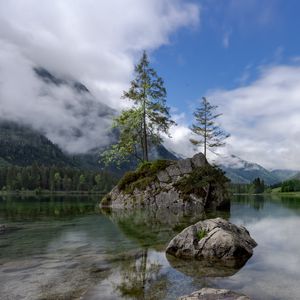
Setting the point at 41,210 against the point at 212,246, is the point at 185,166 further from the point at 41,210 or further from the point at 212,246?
the point at 212,246

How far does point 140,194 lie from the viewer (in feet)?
177

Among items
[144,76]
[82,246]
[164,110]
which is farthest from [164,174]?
[82,246]

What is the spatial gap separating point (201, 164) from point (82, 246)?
3727cm

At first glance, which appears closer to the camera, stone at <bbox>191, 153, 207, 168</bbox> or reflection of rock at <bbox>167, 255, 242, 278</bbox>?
reflection of rock at <bbox>167, 255, 242, 278</bbox>

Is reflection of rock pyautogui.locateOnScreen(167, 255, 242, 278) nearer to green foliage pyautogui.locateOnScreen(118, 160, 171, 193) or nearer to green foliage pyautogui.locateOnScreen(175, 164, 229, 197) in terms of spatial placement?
green foliage pyautogui.locateOnScreen(175, 164, 229, 197)

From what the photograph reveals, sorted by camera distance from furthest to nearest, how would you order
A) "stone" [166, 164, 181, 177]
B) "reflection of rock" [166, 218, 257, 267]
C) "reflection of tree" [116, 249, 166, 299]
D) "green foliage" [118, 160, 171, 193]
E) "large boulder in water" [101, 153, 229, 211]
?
"green foliage" [118, 160, 171, 193], "stone" [166, 164, 181, 177], "large boulder in water" [101, 153, 229, 211], "reflection of rock" [166, 218, 257, 267], "reflection of tree" [116, 249, 166, 299]

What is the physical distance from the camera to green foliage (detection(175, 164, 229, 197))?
5062 centimetres

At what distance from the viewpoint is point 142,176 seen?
56.4 meters

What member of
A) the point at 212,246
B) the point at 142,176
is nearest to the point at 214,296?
the point at 212,246

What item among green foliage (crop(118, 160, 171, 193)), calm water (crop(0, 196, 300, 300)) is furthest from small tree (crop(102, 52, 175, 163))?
calm water (crop(0, 196, 300, 300))

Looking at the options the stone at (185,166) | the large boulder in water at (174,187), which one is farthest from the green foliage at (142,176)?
the stone at (185,166)

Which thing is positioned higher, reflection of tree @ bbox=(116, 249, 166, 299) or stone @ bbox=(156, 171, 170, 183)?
stone @ bbox=(156, 171, 170, 183)

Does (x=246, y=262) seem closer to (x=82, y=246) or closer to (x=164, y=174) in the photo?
(x=82, y=246)

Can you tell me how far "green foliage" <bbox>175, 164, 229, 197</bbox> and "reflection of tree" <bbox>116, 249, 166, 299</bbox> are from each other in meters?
34.5
